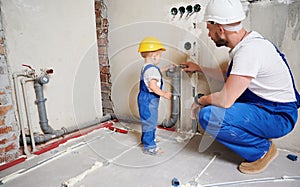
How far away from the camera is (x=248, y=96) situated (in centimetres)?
125

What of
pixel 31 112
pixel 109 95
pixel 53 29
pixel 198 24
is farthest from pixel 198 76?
pixel 31 112

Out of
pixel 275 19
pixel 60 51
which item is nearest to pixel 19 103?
pixel 60 51

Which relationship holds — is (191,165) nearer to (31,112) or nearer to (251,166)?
(251,166)

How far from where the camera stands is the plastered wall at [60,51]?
4.69ft

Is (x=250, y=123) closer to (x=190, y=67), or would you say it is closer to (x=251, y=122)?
(x=251, y=122)

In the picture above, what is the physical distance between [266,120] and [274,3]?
0.68 meters

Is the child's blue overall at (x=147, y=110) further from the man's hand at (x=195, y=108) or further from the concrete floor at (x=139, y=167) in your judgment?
the man's hand at (x=195, y=108)

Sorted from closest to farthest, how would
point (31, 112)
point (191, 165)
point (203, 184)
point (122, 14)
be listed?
point (203, 184) < point (191, 165) < point (31, 112) < point (122, 14)

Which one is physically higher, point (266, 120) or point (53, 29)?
point (53, 29)

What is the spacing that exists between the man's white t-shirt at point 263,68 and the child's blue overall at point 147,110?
0.53 meters

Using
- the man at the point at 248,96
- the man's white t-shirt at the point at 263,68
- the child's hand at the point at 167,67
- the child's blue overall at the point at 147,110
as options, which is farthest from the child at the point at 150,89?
the man's white t-shirt at the point at 263,68

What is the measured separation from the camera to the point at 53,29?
1610mm

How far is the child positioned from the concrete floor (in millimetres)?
113

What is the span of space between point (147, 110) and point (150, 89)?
141 mm
